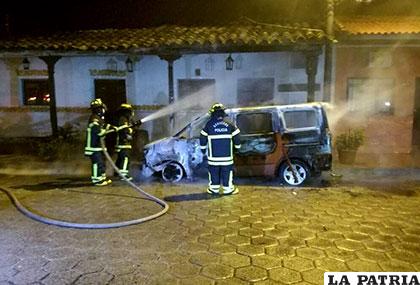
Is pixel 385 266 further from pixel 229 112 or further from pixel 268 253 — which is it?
pixel 229 112

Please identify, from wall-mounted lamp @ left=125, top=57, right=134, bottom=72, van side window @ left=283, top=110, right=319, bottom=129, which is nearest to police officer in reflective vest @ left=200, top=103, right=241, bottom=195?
van side window @ left=283, top=110, right=319, bottom=129

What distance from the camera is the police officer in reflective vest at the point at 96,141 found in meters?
9.34

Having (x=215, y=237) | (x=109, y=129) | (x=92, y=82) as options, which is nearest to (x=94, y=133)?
(x=109, y=129)

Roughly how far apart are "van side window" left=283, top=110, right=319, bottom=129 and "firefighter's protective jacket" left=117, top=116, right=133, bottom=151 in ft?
12.6

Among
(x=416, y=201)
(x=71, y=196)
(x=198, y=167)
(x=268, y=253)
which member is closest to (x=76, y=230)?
(x=71, y=196)

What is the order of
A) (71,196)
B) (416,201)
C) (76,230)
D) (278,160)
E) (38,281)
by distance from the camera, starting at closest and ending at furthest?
(38,281) < (76,230) < (416,201) < (71,196) < (278,160)

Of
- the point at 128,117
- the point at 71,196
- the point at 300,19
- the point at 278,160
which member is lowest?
the point at 71,196

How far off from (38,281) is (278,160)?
5992mm

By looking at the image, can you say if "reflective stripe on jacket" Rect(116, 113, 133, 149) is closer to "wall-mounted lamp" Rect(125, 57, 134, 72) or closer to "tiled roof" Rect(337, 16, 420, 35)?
"wall-mounted lamp" Rect(125, 57, 134, 72)

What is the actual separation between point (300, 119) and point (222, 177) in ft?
8.32

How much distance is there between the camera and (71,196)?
852 cm

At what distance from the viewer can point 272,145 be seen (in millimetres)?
9266

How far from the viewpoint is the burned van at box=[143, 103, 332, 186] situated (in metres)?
9.21

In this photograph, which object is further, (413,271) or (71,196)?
(71,196)
